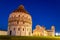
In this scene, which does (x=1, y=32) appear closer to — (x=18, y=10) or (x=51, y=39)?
(x=18, y=10)

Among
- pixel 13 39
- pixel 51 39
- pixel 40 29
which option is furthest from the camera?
pixel 40 29

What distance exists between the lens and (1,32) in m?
76.0

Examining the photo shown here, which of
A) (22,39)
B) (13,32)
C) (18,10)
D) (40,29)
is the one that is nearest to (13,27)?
(13,32)

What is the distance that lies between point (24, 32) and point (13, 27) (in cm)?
445

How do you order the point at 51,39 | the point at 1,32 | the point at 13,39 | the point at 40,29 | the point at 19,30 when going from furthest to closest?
1. the point at 1,32
2. the point at 40,29
3. the point at 19,30
4. the point at 51,39
5. the point at 13,39

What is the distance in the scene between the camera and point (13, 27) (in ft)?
200

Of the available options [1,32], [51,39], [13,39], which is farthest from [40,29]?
[13,39]

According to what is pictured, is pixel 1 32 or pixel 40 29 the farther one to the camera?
pixel 1 32

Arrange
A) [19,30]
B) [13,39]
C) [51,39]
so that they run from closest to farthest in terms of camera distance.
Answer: [13,39] < [51,39] < [19,30]

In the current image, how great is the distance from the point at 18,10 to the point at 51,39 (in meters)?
22.8

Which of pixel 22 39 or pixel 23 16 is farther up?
pixel 23 16

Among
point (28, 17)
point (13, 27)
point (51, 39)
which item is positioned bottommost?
point (51, 39)

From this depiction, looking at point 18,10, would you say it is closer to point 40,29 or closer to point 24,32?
point 24,32

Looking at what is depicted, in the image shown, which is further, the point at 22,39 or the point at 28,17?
the point at 28,17
